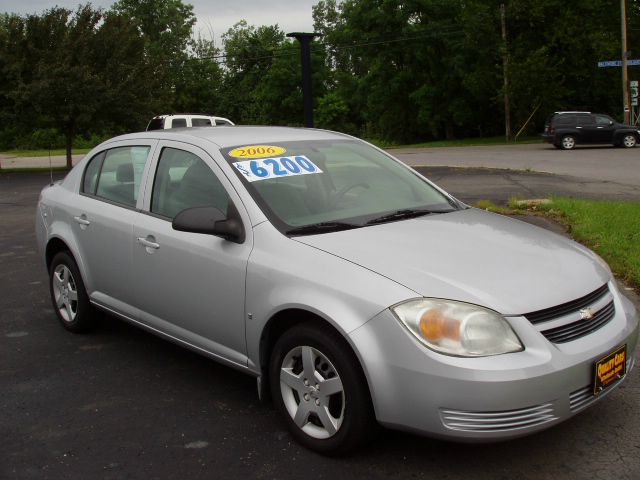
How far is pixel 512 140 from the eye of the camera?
1513 inches

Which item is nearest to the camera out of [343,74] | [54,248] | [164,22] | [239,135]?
[239,135]

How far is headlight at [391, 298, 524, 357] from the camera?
9.59 ft

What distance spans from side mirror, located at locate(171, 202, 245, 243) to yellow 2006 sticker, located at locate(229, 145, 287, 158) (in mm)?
518

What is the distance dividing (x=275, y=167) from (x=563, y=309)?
1.80 m

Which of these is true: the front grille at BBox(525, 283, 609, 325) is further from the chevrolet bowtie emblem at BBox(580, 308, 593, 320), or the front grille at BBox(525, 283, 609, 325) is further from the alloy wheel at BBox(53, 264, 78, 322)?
the alloy wheel at BBox(53, 264, 78, 322)

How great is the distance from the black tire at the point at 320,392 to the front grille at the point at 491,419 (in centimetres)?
39

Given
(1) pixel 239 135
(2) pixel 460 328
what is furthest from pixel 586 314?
(1) pixel 239 135

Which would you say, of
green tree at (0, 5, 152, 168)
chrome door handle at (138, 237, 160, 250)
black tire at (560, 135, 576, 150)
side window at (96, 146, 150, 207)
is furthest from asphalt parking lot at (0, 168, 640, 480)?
black tire at (560, 135, 576, 150)

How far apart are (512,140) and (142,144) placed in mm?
36036

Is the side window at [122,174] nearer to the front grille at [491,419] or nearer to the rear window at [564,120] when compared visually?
the front grille at [491,419]

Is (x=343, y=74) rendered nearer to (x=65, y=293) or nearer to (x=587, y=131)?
(x=587, y=131)

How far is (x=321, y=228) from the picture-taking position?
146 inches

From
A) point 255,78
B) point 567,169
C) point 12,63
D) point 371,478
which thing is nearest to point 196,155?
point 371,478

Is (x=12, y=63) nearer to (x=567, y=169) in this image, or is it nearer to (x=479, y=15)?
(x=567, y=169)
